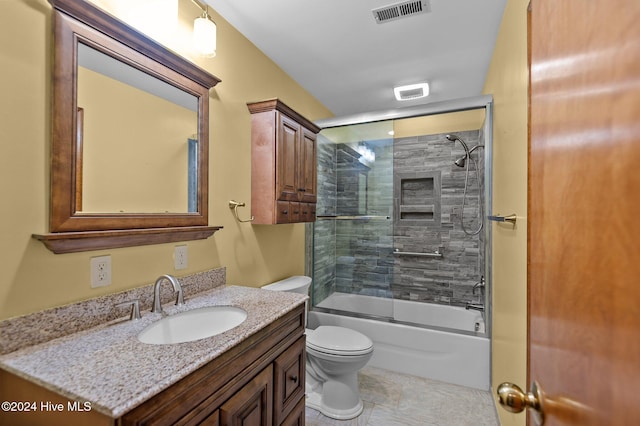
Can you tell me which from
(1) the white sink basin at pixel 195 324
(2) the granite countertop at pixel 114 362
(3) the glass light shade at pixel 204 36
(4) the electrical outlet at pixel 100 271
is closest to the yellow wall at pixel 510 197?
(2) the granite countertop at pixel 114 362

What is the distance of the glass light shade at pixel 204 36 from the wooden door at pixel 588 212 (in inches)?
60.6

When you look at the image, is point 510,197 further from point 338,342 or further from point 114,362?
point 114,362

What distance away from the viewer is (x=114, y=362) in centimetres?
89

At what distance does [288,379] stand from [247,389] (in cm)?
33

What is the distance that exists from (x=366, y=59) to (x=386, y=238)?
1.66 m

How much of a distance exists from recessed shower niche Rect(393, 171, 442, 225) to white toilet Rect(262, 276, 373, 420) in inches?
65.5

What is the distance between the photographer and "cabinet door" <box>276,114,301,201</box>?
6.93 feet

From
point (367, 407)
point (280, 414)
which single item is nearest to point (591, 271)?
point (280, 414)

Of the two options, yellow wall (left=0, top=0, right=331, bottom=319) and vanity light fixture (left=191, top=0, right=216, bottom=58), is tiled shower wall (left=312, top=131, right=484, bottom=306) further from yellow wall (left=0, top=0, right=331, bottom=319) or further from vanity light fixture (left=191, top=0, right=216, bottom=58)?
vanity light fixture (left=191, top=0, right=216, bottom=58)

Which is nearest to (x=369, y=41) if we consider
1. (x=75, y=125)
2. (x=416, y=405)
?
(x=75, y=125)

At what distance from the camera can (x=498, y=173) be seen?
202 centimetres

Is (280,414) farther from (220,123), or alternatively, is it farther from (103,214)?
(220,123)

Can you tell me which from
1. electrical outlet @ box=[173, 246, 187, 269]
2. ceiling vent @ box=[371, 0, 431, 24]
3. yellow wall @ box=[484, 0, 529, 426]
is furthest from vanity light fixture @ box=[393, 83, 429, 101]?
electrical outlet @ box=[173, 246, 187, 269]

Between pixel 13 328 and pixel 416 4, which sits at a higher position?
pixel 416 4
